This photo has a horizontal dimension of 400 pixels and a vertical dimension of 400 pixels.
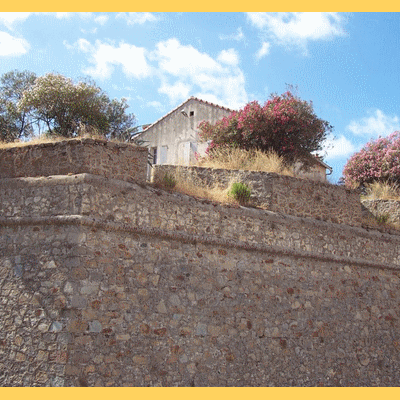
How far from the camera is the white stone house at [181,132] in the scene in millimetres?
20484

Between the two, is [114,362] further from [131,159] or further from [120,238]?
[131,159]

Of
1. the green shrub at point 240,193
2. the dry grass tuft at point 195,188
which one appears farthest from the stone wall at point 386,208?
the dry grass tuft at point 195,188

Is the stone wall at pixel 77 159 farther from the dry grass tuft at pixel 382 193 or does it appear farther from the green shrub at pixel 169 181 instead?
the dry grass tuft at pixel 382 193

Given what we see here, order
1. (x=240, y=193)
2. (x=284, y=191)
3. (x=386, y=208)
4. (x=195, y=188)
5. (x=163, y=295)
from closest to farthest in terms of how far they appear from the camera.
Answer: (x=163, y=295), (x=195, y=188), (x=240, y=193), (x=284, y=191), (x=386, y=208)

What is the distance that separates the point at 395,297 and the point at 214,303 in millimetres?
5712

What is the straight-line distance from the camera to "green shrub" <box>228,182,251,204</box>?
1329cm

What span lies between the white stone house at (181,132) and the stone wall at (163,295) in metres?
7.36

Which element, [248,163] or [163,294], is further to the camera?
[248,163]

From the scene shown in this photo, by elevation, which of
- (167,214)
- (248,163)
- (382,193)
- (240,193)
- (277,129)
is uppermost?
(277,129)

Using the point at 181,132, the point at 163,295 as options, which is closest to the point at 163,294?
the point at 163,295

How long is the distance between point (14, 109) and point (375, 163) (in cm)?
1196

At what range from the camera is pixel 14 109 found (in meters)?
20.2

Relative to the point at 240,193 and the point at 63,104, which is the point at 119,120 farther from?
the point at 240,193

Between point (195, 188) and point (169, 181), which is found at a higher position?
point (169, 181)
